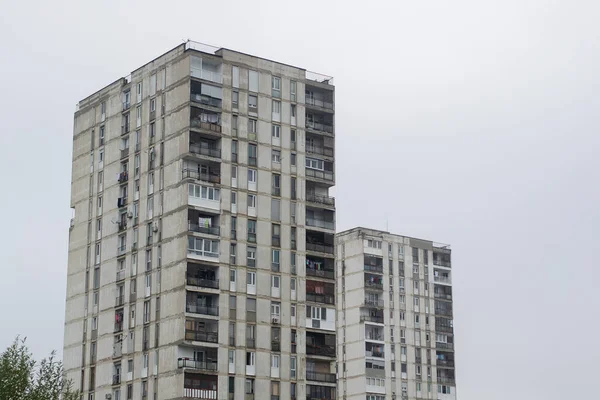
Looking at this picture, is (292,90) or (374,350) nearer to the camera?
(292,90)

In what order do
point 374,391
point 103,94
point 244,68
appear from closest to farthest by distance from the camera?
point 244,68 < point 103,94 < point 374,391

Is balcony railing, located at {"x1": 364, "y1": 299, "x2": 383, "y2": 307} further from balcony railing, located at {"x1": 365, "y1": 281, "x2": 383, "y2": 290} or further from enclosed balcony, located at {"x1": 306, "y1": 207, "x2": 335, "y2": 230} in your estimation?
enclosed balcony, located at {"x1": 306, "y1": 207, "x2": 335, "y2": 230}

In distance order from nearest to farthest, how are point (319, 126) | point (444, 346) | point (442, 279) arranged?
point (319, 126) → point (444, 346) → point (442, 279)

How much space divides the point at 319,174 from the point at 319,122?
5.52 m

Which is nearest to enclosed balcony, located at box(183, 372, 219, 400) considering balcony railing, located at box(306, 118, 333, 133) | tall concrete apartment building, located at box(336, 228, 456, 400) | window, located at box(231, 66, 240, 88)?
window, located at box(231, 66, 240, 88)

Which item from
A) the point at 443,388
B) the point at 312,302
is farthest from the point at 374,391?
the point at 312,302

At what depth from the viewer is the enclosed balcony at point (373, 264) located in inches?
6181

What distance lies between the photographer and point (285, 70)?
366 ft

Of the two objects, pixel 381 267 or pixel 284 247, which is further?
pixel 381 267

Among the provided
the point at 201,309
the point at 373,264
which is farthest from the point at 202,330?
the point at 373,264

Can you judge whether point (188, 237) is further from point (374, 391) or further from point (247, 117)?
point (374, 391)

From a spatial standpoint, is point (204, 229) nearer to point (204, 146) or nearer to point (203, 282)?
point (203, 282)

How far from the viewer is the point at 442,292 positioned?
535 feet

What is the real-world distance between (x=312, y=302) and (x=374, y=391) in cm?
4737
